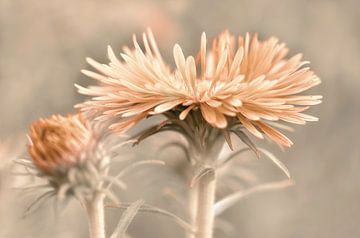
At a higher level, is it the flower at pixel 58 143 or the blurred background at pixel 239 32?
the blurred background at pixel 239 32

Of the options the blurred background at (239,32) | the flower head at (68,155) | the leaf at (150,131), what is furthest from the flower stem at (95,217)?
the blurred background at (239,32)

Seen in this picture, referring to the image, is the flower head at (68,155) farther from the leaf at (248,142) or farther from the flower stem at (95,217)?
the leaf at (248,142)

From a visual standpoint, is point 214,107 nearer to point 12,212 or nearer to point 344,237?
point 12,212

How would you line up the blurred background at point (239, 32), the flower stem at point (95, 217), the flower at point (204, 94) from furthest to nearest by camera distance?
the blurred background at point (239, 32), the flower stem at point (95, 217), the flower at point (204, 94)

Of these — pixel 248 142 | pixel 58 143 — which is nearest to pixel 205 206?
pixel 248 142

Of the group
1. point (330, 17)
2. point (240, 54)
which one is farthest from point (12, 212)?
point (330, 17)

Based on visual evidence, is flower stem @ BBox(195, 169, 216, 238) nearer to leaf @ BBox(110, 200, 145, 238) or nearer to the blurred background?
leaf @ BBox(110, 200, 145, 238)

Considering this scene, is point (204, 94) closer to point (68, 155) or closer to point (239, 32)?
point (68, 155)
